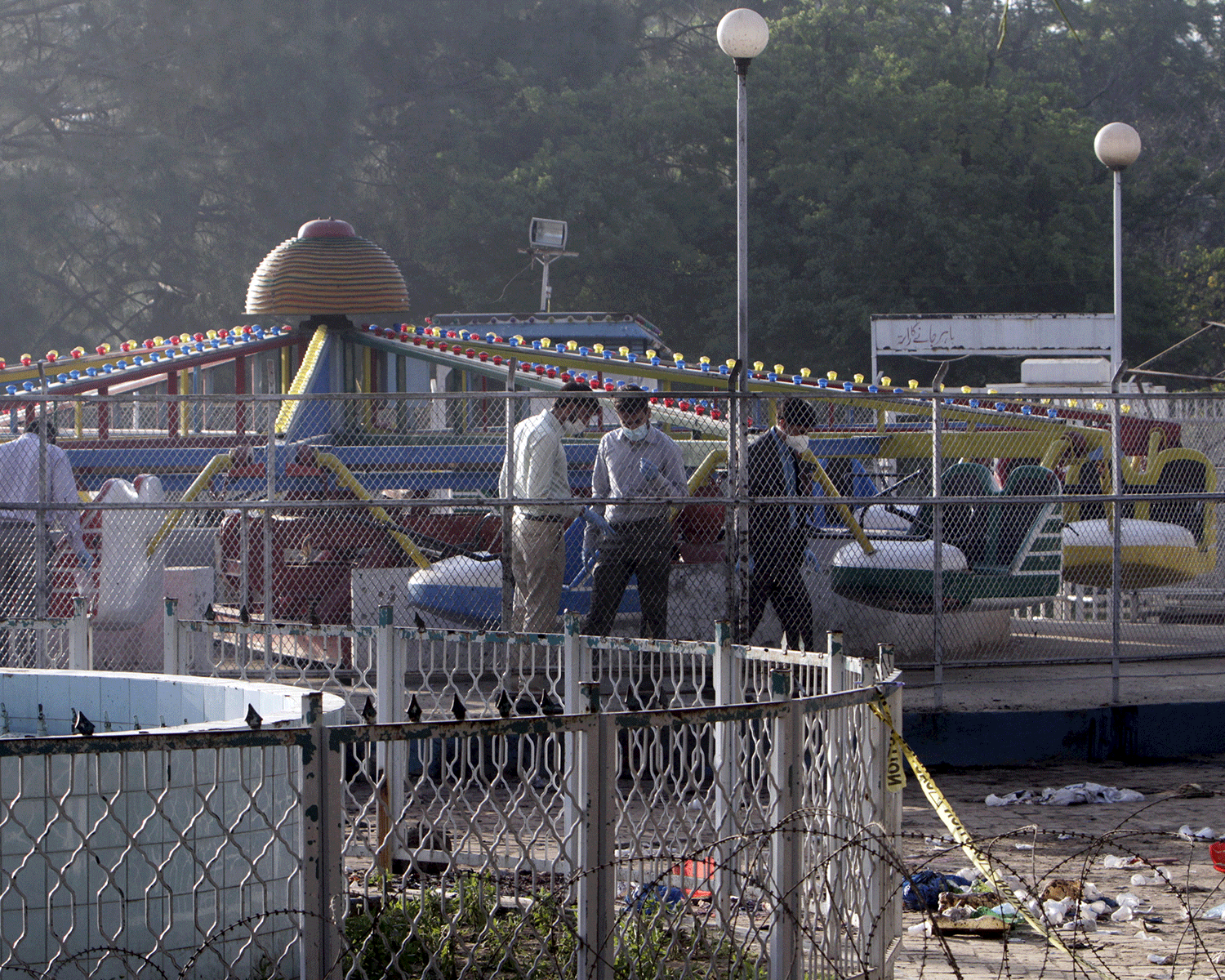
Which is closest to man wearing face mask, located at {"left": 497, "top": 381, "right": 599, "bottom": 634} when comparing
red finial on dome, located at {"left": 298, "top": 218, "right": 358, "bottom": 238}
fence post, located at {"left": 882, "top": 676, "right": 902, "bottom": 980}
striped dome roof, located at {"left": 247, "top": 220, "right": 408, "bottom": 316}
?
fence post, located at {"left": 882, "top": 676, "right": 902, "bottom": 980}

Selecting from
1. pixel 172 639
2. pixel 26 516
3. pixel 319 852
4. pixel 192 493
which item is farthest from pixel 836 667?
pixel 26 516

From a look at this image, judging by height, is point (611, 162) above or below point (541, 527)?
above

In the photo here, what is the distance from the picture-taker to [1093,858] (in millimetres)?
5051

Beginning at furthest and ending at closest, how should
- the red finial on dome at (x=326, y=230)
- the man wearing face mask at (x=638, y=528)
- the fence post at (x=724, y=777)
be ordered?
the red finial on dome at (x=326, y=230), the man wearing face mask at (x=638, y=528), the fence post at (x=724, y=777)

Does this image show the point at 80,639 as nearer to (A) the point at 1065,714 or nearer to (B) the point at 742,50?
(B) the point at 742,50

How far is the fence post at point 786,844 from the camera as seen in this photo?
421 cm

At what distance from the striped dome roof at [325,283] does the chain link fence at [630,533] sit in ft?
4.02

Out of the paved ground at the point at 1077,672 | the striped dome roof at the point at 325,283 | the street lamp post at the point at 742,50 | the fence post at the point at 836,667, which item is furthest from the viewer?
the striped dome roof at the point at 325,283

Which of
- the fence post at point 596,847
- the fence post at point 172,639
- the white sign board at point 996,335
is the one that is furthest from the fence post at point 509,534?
the white sign board at point 996,335

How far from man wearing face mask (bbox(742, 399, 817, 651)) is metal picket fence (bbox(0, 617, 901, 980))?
4147 millimetres

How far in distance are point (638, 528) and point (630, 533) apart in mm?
59

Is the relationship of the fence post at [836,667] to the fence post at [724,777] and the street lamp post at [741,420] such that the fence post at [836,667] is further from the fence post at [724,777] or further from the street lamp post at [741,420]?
→ the street lamp post at [741,420]

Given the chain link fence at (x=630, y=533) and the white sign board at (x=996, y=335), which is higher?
the white sign board at (x=996, y=335)

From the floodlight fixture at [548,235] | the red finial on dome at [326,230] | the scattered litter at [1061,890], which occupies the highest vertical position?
the floodlight fixture at [548,235]
